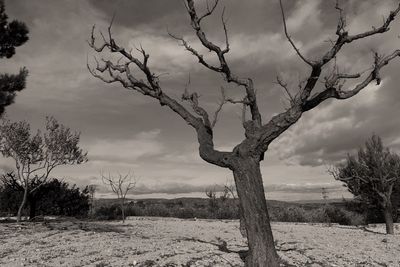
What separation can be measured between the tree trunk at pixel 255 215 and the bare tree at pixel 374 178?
40.5ft

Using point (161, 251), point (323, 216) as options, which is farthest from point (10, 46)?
point (323, 216)

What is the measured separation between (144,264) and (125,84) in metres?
4.83

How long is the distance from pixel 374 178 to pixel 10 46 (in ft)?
56.5

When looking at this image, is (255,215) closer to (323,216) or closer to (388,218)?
(388,218)

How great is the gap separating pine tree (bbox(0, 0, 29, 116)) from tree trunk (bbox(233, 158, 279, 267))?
33.0ft

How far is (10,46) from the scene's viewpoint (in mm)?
16250

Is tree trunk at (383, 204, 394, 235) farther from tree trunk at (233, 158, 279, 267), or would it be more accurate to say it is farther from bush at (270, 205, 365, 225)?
tree trunk at (233, 158, 279, 267)

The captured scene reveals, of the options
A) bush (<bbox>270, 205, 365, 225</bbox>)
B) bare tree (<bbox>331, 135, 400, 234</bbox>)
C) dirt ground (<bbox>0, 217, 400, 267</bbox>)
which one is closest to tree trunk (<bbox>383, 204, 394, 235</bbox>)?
bare tree (<bbox>331, 135, 400, 234</bbox>)

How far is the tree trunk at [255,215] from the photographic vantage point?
895 cm

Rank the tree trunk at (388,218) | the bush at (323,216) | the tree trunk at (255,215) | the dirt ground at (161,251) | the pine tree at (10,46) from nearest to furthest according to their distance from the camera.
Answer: the tree trunk at (255,215)
the dirt ground at (161,251)
the pine tree at (10,46)
the tree trunk at (388,218)
the bush at (323,216)

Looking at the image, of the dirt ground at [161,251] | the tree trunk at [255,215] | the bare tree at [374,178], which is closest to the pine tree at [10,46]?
the dirt ground at [161,251]

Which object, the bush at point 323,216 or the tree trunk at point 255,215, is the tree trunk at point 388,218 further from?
the tree trunk at point 255,215

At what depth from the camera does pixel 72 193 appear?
30328 millimetres

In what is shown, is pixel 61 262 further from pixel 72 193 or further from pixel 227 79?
pixel 72 193
